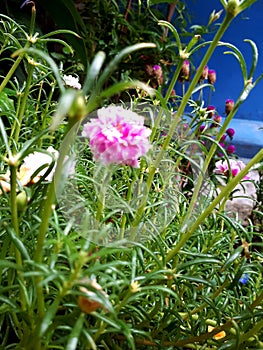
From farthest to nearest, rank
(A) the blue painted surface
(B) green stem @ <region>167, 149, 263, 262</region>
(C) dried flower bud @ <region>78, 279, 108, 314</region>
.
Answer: (A) the blue painted surface
(B) green stem @ <region>167, 149, 263, 262</region>
(C) dried flower bud @ <region>78, 279, 108, 314</region>

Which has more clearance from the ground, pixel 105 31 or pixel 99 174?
pixel 99 174

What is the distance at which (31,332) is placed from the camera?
35 centimetres

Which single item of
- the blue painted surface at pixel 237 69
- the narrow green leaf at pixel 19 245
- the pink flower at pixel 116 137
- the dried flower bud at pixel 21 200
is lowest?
the blue painted surface at pixel 237 69

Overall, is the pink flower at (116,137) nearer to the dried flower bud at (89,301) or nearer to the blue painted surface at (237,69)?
the dried flower bud at (89,301)

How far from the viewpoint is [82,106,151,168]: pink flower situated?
315mm

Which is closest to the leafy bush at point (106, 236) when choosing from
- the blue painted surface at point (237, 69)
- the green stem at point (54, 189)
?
the green stem at point (54, 189)

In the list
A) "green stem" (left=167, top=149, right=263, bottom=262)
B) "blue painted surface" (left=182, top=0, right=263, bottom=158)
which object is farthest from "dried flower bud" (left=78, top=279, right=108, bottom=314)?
"blue painted surface" (left=182, top=0, right=263, bottom=158)

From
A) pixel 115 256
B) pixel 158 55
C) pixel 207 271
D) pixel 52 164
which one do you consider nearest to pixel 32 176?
pixel 52 164

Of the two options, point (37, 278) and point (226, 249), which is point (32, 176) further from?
point (226, 249)

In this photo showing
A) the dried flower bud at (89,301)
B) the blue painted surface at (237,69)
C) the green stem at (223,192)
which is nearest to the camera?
the dried flower bud at (89,301)

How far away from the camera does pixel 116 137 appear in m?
0.31

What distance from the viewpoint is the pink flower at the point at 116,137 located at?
315 mm

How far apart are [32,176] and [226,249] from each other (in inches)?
11.9

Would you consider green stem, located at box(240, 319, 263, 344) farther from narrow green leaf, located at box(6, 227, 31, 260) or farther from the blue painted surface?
the blue painted surface
